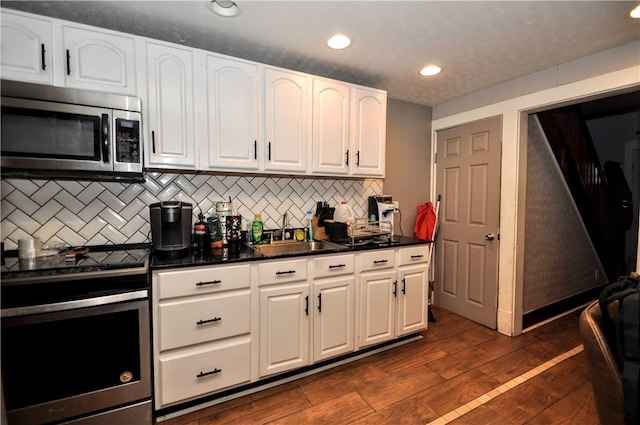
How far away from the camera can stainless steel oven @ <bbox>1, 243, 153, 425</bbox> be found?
1418mm

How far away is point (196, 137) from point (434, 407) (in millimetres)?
2320

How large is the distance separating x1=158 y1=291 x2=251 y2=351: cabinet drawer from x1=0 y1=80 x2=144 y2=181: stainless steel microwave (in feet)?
2.83

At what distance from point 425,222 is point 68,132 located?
3.17 meters

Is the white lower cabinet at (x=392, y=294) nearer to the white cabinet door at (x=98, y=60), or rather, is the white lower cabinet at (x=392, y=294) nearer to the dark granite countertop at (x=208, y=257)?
the dark granite countertop at (x=208, y=257)

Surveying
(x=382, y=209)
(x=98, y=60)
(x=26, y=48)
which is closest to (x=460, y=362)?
(x=382, y=209)

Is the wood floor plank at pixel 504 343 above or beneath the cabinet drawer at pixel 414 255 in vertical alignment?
beneath

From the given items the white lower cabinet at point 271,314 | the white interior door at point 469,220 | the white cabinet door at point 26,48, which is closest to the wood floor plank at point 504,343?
the white interior door at point 469,220

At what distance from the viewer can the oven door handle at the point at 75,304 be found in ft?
4.58

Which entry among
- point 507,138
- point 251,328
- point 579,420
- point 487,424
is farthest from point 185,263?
point 507,138

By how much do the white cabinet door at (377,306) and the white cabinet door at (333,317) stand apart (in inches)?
4.4

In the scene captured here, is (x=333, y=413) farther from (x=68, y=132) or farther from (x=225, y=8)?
(x=225, y=8)

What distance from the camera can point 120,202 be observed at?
2.15 metres

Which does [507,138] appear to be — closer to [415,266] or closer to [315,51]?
[415,266]

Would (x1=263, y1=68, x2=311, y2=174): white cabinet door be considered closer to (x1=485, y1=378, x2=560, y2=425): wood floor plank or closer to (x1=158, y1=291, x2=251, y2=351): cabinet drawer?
(x1=158, y1=291, x2=251, y2=351): cabinet drawer
